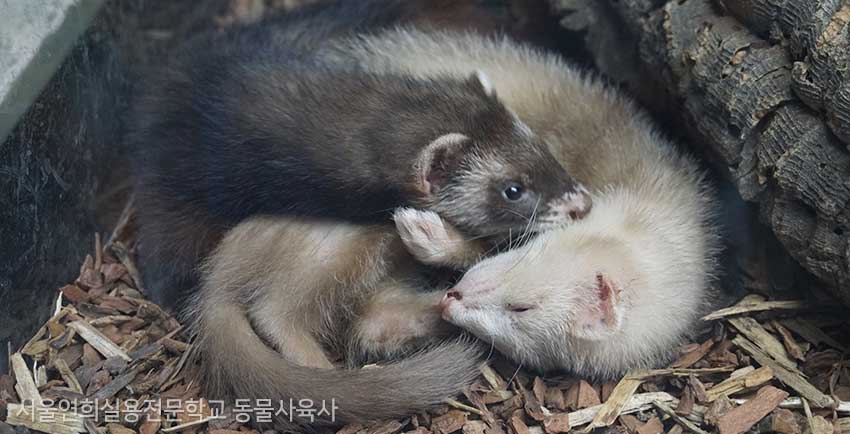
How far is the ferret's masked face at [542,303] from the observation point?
278 centimetres

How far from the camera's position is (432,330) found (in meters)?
2.97

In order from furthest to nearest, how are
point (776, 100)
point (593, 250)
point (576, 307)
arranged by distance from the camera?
point (593, 250) → point (576, 307) → point (776, 100)

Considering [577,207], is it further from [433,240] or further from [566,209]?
[433,240]

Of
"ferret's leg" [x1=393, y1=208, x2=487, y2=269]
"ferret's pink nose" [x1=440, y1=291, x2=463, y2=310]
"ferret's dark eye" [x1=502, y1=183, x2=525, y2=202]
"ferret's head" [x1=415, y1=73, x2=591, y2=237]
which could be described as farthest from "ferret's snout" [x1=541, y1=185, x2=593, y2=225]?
"ferret's pink nose" [x1=440, y1=291, x2=463, y2=310]

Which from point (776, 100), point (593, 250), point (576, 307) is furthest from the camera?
point (593, 250)

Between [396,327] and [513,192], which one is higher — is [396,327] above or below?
below

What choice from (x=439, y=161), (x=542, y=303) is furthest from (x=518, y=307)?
(x=439, y=161)

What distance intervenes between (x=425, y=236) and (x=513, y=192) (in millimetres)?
359

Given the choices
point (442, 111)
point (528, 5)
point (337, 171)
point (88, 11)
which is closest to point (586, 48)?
point (528, 5)

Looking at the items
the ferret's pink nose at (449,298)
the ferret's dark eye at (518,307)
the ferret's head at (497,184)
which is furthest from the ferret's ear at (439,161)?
the ferret's dark eye at (518,307)

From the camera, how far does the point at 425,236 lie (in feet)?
9.78

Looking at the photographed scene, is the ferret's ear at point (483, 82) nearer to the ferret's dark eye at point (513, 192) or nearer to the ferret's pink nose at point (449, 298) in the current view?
the ferret's dark eye at point (513, 192)

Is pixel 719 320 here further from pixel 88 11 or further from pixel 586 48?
pixel 88 11

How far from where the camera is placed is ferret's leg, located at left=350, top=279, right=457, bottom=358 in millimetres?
2961
